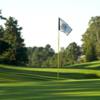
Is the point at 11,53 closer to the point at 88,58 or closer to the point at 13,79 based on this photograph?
the point at 88,58

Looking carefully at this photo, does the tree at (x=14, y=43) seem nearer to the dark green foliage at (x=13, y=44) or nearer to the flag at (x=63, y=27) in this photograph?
the dark green foliage at (x=13, y=44)

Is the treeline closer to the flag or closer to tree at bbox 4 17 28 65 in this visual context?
tree at bbox 4 17 28 65

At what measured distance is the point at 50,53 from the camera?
611 ft

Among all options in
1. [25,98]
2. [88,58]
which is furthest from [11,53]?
[25,98]

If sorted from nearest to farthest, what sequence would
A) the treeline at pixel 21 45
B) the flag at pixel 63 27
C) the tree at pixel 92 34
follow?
1. the flag at pixel 63 27
2. the treeline at pixel 21 45
3. the tree at pixel 92 34

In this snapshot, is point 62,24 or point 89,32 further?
point 89,32

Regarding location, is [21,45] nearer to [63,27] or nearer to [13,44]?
[13,44]

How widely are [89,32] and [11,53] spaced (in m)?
32.4

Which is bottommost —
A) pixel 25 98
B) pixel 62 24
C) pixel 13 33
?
pixel 25 98

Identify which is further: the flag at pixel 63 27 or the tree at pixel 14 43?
the tree at pixel 14 43

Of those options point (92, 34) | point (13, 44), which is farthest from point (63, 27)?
point (92, 34)

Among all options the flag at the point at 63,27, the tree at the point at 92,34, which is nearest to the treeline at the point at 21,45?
the tree at the point at 92,34

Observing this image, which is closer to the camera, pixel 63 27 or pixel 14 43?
pixel 63 27

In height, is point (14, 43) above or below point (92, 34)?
below
